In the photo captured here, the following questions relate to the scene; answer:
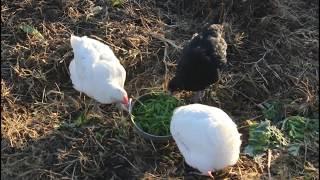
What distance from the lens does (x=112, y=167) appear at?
14.7 feet

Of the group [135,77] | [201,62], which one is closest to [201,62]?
[201,62]

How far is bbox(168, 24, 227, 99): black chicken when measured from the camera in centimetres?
468

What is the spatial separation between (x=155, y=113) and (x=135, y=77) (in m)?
0.49

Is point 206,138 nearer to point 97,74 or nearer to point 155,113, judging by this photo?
point 155,113

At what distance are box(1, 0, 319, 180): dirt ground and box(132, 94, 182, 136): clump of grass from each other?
10cm

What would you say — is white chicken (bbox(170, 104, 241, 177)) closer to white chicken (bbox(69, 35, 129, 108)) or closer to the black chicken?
the black chicken

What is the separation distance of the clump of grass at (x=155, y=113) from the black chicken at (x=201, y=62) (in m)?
0.16

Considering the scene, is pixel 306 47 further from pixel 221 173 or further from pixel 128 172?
pixel 128 172

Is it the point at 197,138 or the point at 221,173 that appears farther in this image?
the point at 221,173

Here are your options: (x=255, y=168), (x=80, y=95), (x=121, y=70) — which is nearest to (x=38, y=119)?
(x=80, y=95)

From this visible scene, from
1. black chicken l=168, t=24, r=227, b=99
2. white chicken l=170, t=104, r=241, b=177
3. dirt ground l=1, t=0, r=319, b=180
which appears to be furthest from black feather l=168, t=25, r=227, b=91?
white chicken l=170, t=104, r=241, b=177

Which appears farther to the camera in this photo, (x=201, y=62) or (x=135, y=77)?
(x=135, y=77)

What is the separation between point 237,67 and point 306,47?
0.75 metres

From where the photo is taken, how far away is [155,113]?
481cm
